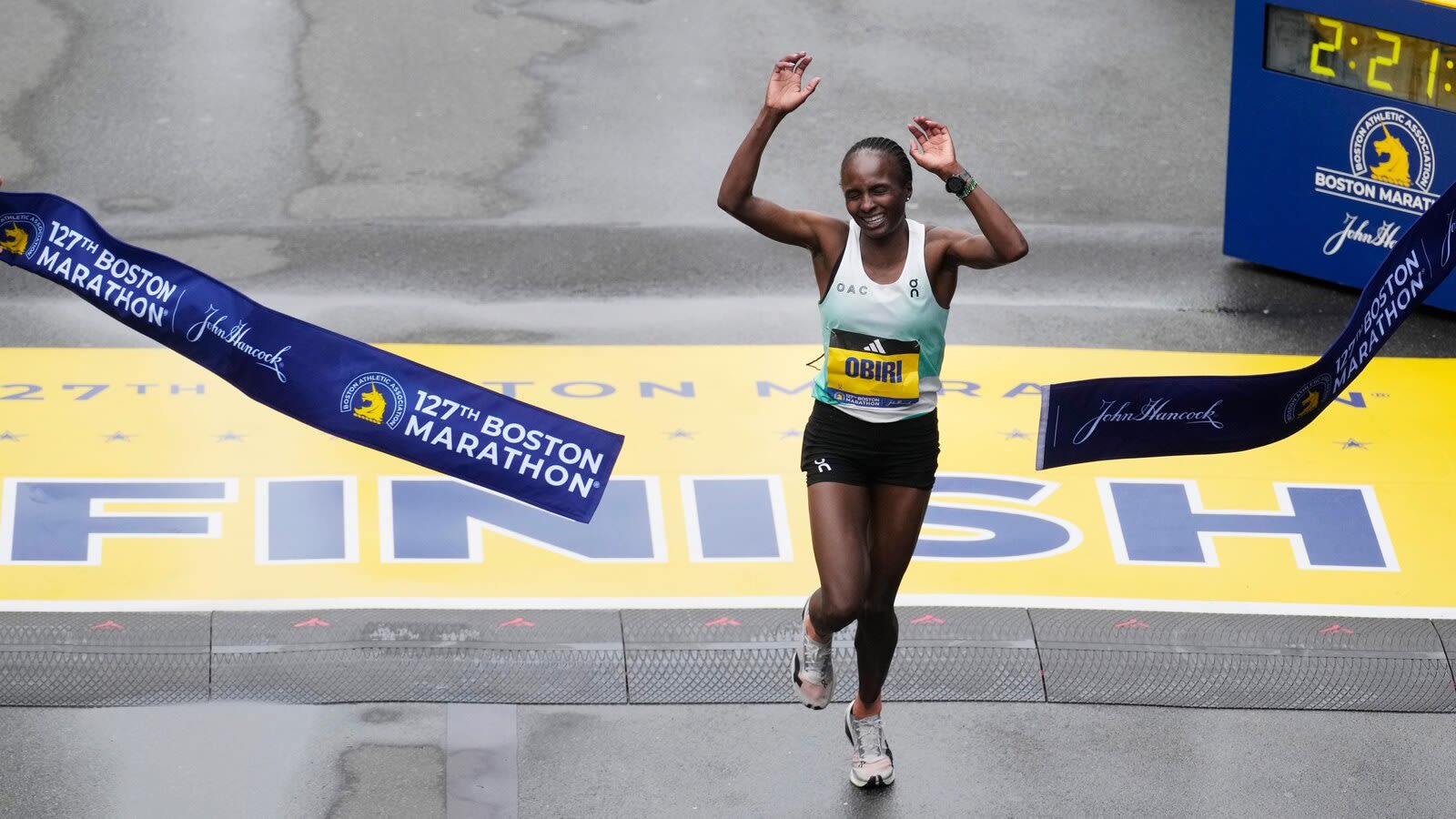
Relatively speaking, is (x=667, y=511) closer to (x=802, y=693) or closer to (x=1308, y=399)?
(x=802, y=693)

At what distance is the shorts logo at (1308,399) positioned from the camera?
273 inches

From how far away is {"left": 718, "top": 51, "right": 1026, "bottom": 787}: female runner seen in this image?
6195 mm

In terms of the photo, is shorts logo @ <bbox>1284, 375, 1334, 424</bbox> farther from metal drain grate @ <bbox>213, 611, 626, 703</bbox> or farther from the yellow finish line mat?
metal drain grate @ <bbox>213, 611, 626, 703</bbox>

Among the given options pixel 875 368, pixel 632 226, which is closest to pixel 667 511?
pixel 875 368

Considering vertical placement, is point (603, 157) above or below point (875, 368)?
below

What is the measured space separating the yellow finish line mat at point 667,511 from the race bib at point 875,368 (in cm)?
178

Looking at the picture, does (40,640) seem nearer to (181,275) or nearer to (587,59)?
(181,275)

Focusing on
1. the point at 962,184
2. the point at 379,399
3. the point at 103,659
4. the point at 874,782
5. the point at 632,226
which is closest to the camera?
the point at 962,184

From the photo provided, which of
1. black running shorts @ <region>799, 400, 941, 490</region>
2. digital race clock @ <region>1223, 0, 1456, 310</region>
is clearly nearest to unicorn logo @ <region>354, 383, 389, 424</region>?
black running shorts @ <region>799, 400, 941, 490</region>

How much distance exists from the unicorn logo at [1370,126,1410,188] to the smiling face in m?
5.28

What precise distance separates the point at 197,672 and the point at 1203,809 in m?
3.62

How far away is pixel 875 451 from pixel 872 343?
1.17 feet

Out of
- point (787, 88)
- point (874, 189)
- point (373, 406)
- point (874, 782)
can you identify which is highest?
point (787, 88)

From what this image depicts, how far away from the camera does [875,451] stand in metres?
6.33
